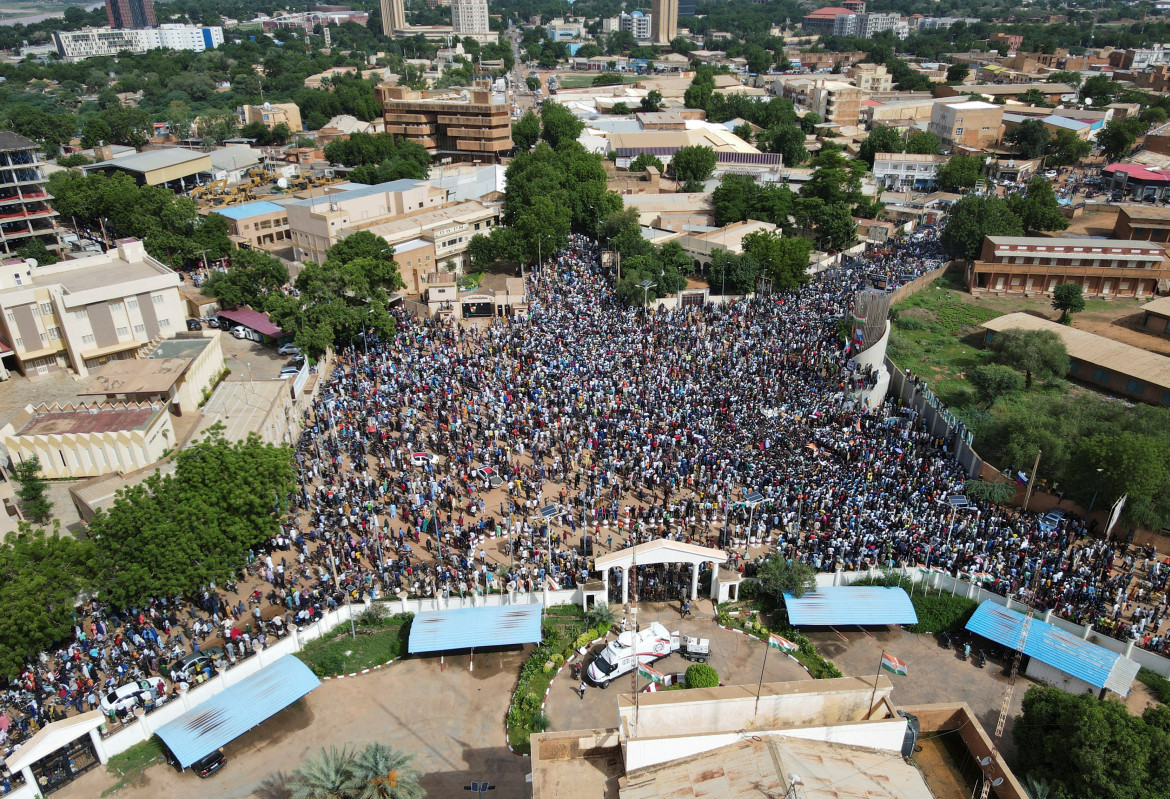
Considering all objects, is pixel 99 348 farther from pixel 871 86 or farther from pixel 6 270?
pixel 871 86

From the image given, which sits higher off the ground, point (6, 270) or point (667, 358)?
point (6, 270)

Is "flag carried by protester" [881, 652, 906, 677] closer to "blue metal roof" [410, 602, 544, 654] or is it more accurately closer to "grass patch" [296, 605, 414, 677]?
"blue metal roof" [410, 602, 544, 654]

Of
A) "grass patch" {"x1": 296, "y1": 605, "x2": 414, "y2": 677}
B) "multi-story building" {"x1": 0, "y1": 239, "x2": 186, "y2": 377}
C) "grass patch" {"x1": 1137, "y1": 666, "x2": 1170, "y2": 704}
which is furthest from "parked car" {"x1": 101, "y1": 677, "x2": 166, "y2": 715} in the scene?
"grass patch" {"x1": 1137, "y1": 666, "x2": 1170, "y2": 704}

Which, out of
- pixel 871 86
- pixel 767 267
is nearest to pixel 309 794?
pixel 767 267

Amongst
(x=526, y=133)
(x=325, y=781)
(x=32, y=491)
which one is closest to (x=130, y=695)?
(x=325, y=781)

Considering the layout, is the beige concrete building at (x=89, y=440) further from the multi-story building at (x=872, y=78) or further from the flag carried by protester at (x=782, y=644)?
the multi-story building at (x=872, y=78)

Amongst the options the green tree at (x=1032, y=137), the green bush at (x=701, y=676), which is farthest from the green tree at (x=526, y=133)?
the green bush at (x=701, y=676)
